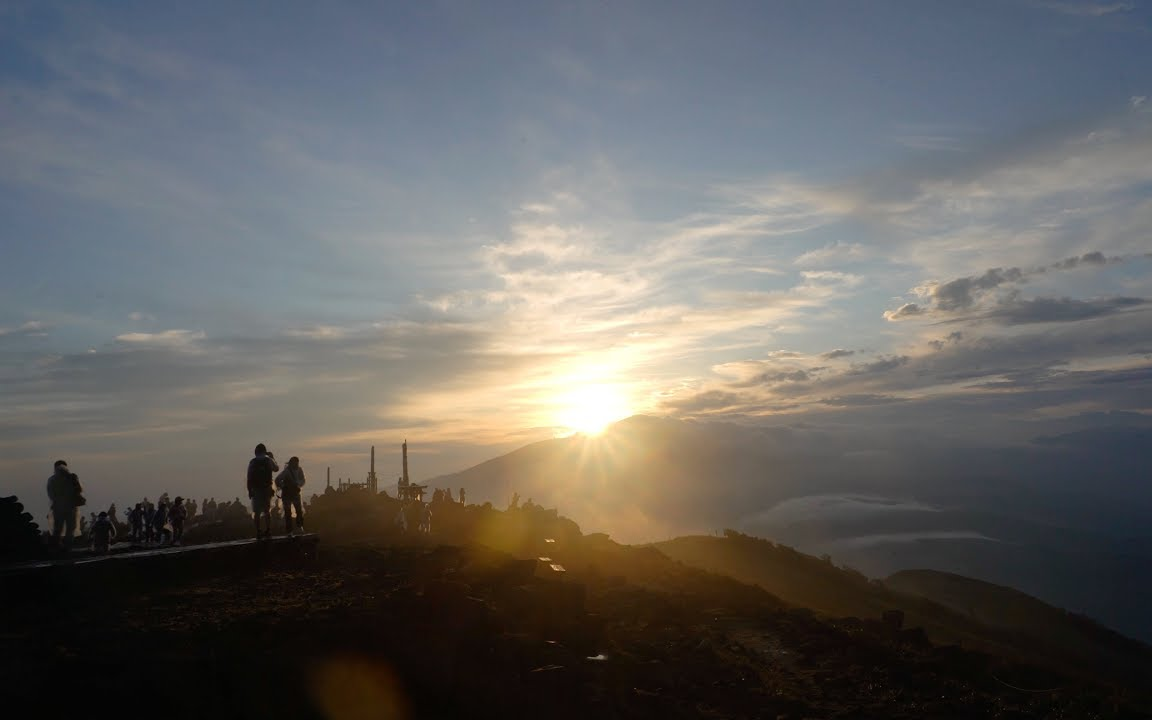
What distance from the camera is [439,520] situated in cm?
4425

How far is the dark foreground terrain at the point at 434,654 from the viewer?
10.7m

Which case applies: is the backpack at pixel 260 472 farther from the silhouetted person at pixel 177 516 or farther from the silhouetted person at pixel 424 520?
the silhouetted person at pixel 424 520

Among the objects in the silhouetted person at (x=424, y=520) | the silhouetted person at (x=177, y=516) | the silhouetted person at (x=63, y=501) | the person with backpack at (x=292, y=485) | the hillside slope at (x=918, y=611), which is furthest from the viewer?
the hillside slope at (x=918, y=611)

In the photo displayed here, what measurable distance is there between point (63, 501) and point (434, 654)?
13.2 metres

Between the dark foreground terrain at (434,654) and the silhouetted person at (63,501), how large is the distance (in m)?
5.32

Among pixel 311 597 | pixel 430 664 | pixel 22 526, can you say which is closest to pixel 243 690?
pixel 430 664

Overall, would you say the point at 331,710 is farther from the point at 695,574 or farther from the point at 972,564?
the point at 972,564

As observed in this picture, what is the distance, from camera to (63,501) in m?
20.0

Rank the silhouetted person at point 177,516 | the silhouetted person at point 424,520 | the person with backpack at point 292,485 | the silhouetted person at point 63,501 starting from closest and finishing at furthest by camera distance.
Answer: the silhouetted person at point 63,501
the person with backpack at point 292,485
the silhouetted person at point 177,516
the silhouetted person at point 424,520

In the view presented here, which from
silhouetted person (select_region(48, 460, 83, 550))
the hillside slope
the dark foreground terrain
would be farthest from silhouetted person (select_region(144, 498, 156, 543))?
the hillside slope

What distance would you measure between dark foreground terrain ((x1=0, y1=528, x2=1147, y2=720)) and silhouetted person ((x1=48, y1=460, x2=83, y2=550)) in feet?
17.4

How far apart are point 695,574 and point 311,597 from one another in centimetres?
2168

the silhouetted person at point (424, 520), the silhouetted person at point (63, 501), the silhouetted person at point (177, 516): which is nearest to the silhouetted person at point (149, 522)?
the silhouetted person at point (177, 516)

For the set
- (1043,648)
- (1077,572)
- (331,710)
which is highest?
(331,710)
